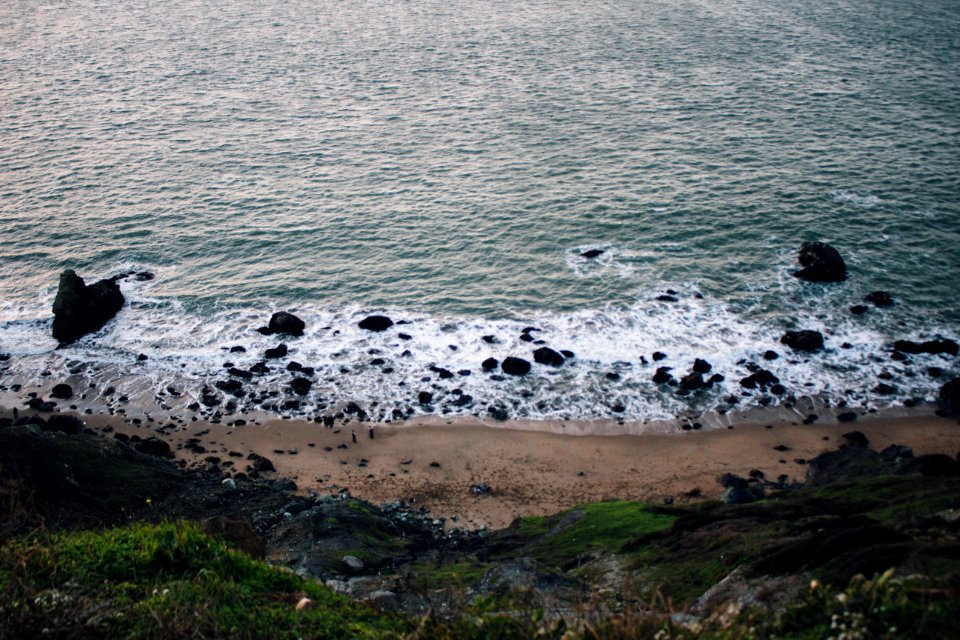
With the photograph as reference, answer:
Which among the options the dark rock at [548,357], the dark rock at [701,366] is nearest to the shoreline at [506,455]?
the dark rock at [701,366]

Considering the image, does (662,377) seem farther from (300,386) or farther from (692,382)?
(300,386)

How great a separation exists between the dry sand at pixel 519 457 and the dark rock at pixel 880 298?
9361mm

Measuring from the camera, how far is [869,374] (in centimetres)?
3369

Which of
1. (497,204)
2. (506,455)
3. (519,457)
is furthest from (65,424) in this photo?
(497,204)

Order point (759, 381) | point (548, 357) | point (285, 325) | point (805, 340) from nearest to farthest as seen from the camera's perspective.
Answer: point (759, 381) → point (805, 340) → point (548, 357) → point (285, 325)

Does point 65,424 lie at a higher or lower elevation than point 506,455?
higher

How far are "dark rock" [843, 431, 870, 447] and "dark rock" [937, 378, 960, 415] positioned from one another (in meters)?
4.63

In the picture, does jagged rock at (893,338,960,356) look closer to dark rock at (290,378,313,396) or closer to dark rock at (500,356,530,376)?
dark rock at (500,356,530,376)

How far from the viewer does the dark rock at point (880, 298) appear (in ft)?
126

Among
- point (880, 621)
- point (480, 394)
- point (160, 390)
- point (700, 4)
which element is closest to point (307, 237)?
point (160, 390)

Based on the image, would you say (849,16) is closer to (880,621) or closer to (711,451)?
(711,451)

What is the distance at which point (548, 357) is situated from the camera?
35.6 metres

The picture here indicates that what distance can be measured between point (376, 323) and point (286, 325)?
4.89m

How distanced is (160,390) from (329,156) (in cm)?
2880
